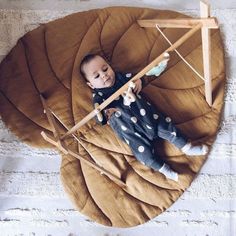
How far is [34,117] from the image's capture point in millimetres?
1438

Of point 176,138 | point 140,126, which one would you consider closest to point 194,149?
point 176,138

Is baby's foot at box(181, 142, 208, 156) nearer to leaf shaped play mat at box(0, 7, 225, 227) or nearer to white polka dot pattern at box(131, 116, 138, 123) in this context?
leaf shaped play mat at box(0, 7, 225, 227)

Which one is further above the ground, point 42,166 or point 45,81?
point 45,81

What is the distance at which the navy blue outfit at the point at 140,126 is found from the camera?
1.34 meters

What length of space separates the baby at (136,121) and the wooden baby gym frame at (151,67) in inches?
3.5

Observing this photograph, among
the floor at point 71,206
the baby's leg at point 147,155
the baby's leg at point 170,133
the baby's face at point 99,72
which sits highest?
the baby's face at point 99,72

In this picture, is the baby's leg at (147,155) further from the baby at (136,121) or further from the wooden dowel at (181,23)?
the wooden dowel at (181,23)

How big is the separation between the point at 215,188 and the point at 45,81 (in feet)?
1.88

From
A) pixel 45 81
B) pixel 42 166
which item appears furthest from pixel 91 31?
pixel 42 166

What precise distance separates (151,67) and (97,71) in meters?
0.19

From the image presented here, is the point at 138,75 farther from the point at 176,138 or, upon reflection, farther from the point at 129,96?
the point at 176,138

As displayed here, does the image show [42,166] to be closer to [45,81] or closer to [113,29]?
[45,81]

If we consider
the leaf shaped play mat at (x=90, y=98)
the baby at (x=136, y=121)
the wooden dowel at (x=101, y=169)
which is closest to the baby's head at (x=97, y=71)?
the baby at (x=136, y=121)

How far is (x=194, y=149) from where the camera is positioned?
1360 millimetres
